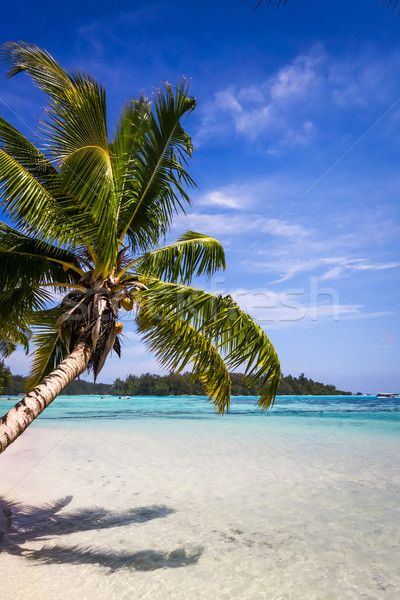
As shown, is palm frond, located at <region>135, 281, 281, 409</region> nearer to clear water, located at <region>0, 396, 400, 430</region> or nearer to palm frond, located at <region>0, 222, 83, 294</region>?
palm frond, located at <region>0, 222, 83, 294</region>

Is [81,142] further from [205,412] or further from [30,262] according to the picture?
[205,412]

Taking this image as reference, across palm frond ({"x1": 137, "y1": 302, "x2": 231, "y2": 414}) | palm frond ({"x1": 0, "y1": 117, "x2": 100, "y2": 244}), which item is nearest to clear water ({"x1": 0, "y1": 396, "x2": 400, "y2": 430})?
palm frond ({"x1": 137, "y1": 302, "x2": 231, "y2": 414})

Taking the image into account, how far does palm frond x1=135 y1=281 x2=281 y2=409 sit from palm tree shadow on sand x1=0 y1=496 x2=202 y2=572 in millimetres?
2508

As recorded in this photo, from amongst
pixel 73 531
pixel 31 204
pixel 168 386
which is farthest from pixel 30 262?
pixel 168 386

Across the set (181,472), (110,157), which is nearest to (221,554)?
(181,472)

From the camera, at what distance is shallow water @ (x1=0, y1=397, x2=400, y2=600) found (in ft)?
14.8

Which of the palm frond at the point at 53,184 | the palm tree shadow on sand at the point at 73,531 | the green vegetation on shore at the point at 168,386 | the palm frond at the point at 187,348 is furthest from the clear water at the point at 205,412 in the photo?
the palm frond at the point at 53,184

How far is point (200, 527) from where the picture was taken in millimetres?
6312

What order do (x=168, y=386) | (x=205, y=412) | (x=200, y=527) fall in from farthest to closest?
(x=168, y=386), (x=205, y=412), (x=200, y=527)

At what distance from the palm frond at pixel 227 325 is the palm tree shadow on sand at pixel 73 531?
2508 mm

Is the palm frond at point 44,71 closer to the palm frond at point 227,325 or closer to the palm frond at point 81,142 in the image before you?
the palm frond at point 81,142

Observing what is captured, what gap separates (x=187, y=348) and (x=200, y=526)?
10.2ft

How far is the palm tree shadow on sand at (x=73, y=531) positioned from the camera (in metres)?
5.00

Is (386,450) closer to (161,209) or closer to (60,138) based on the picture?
(161,209)
